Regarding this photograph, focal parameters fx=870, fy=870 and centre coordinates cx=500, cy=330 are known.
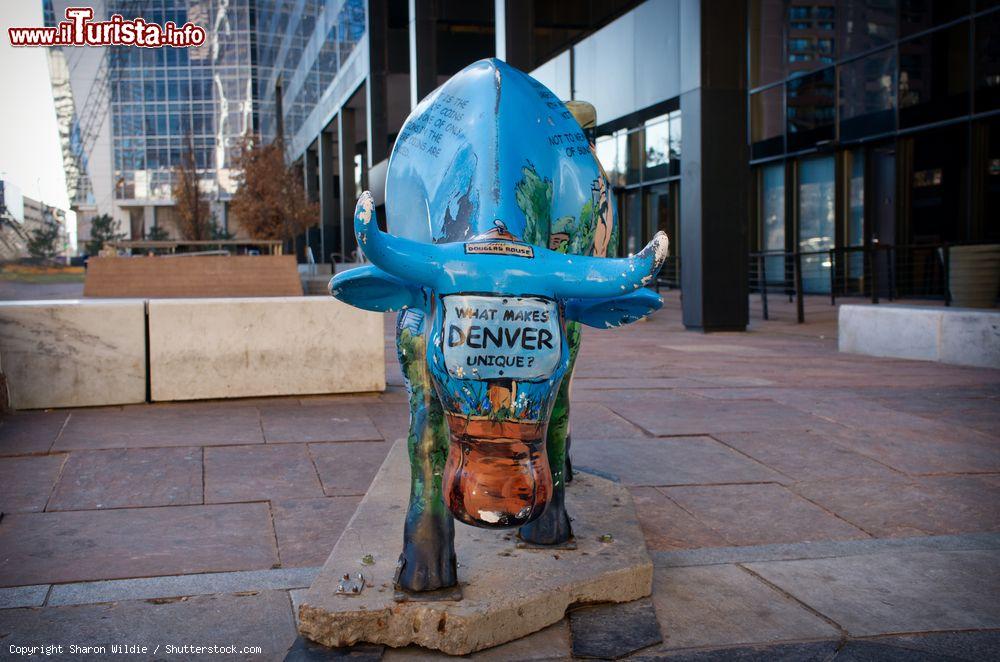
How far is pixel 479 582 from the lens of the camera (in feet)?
9.37

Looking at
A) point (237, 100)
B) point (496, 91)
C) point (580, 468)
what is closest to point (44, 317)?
point (580, 468)

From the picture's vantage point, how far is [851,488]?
14.6 ft

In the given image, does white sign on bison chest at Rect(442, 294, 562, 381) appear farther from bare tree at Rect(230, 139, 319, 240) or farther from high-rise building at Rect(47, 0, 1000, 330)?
bare tree at Rect(230, 139, 319, 240)

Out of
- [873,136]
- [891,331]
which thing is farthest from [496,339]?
[873,136]

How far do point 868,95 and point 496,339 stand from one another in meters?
16.8

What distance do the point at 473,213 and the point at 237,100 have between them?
214 ft

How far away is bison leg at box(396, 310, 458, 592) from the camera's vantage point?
8.96 feet

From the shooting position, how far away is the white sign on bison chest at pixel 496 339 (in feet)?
7.18

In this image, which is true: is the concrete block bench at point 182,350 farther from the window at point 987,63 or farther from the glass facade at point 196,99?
the glass facade at point 196,99

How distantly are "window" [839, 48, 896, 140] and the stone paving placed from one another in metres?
10.5

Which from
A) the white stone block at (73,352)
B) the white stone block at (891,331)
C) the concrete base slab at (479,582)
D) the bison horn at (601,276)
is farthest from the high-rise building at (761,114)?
the bison horn at (601,276)

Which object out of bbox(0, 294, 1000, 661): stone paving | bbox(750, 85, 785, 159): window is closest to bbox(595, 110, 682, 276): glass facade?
bbox(750, 85, 785, 159): window

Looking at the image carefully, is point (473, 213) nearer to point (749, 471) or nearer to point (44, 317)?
point (749, 471)

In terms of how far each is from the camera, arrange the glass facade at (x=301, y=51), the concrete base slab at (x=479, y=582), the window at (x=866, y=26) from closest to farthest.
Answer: the concrete base slab at (x=479, y=582)
the window at (x=866, y=26)
the glass facade at (x=301, y=51)
